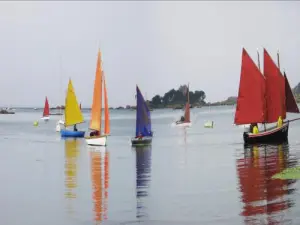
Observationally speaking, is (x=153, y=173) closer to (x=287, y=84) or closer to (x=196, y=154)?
(x=196, y=154)

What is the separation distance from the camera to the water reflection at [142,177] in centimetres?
2277

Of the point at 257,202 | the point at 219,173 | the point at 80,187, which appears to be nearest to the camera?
the point at 257,202

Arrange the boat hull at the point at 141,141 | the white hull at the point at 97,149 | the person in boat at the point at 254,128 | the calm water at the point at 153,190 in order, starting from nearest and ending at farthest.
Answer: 1. the calm water at the point at 153,190
2. the person in boat at the point at 254,128
3. the white hull at the point at 97,149
4. the boat hull at the point at 141,141

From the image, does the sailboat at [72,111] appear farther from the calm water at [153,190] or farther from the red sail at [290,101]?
the calm water at [153,190]

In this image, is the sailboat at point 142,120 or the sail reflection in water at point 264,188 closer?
the sail reflection in water at point 264,188

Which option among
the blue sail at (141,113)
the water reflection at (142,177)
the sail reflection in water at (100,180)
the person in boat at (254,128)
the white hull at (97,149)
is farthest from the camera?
the blue sail at (141,113)

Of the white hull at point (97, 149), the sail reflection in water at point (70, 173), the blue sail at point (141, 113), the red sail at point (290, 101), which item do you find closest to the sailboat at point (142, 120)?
the blue sail at point (141, 113)

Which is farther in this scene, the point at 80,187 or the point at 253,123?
the point at 253,123

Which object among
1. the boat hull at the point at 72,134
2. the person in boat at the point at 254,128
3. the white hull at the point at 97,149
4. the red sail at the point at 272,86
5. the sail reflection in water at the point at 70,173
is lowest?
the sail reflection in water at the point at 70,173

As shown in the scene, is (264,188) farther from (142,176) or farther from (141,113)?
(141,113)

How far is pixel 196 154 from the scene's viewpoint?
50656 millimetres

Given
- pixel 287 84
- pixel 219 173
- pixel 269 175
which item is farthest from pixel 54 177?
pixel 287 84

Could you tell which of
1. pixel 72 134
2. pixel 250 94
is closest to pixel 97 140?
pixel 250 94

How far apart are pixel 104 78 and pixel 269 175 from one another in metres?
32.0
